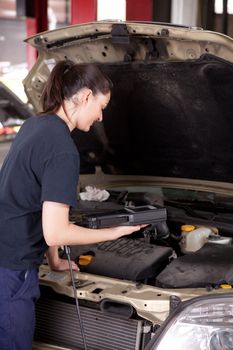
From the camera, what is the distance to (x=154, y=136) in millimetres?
2578

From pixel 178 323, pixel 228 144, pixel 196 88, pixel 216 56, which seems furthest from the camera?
pixel 228 144

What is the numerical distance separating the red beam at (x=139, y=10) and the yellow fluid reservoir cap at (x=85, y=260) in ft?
14.7

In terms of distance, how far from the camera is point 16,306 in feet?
5.48

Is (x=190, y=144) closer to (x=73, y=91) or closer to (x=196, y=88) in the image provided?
(x=196, y=88)

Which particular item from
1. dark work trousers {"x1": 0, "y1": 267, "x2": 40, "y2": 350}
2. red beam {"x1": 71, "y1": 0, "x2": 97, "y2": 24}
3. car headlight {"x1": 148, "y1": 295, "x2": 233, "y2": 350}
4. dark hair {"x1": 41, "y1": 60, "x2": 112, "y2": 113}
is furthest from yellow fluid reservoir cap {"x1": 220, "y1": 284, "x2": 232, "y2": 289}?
red beam {"x1": 71, "y1": 0, "x2": 97, "y2": 24}

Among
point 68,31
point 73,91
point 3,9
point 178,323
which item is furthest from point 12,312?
point 3,9

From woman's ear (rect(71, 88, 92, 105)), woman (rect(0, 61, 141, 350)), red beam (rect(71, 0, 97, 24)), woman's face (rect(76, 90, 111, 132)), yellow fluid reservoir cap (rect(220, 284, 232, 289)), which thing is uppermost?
red beam (rect(71, 0, 97, 24))

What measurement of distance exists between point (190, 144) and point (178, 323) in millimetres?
1210

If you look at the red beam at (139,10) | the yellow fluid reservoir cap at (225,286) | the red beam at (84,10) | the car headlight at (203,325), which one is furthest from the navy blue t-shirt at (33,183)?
the red beam at (84,10)

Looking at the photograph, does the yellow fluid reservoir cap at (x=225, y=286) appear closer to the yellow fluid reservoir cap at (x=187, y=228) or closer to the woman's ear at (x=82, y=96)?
the yellow fluid reservoir cap at (x=187, y=228)

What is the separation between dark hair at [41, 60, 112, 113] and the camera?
1.62 metres

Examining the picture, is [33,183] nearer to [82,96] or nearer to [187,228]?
[82,96]

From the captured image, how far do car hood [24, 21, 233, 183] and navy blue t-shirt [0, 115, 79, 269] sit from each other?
0.60m

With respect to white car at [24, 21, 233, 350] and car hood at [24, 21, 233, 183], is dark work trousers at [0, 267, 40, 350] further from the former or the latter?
car hood at [24, 21, 233, 183]
